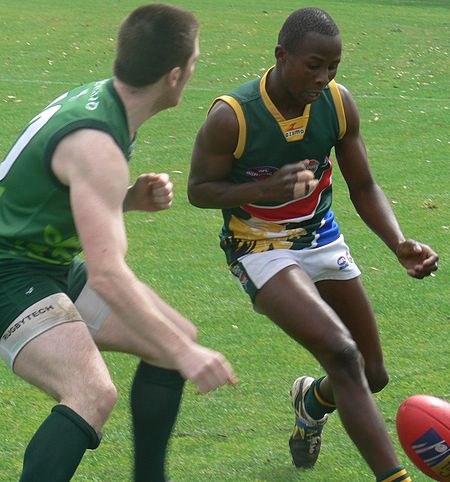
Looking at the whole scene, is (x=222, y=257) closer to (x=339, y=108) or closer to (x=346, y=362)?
(x=339, y=108)

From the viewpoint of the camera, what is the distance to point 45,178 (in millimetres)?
4617

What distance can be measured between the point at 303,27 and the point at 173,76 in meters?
1.17

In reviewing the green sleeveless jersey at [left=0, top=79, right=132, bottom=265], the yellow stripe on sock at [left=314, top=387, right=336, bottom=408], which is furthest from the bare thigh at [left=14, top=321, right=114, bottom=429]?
the yellow stripe on sock at [left=314, top=387, right=336, bottom=408]

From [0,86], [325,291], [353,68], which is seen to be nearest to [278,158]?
[325,291]

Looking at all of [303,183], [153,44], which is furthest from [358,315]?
[153,44]

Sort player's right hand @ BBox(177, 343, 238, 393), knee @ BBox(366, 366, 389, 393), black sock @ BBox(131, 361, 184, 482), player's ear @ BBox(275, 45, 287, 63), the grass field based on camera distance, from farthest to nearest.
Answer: the grass field
knee @ BBox(366, 366, 389, 393)
player's ear @ BBox(275, 45, 287, 63)
black sock @ BBox(131, 361, 184, 482)
player's right hand @ BBox(177, 343, 238, 393)

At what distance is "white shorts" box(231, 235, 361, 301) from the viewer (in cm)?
566

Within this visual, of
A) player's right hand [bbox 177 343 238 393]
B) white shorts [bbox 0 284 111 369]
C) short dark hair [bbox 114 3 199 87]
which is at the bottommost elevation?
white shorts [bbox 0 284 111 369]

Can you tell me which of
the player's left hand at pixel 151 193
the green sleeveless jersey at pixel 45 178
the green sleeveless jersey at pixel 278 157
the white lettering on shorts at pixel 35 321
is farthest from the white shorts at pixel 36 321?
the green sleeveless jersey at pixel 278 157

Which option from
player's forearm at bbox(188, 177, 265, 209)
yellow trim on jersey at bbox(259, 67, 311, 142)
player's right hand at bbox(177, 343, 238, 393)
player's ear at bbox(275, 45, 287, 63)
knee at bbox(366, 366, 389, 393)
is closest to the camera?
player's right hand at bbox(177, 343, 238, 393)

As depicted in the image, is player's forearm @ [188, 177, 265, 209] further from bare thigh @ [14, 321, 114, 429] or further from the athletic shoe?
bare thigh @ [14, 321, 114, 429]

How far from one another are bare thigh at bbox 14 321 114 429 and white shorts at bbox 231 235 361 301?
3.89 feet

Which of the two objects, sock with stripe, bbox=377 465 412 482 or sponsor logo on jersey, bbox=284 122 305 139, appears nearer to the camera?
sock with stripe, bbox=377 465 412 482

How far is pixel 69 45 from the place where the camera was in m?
20.8
